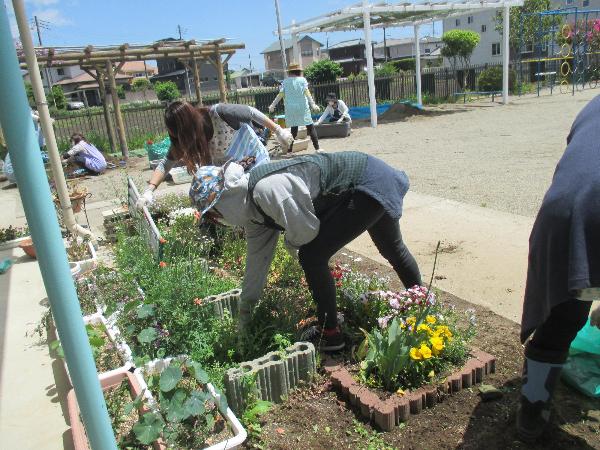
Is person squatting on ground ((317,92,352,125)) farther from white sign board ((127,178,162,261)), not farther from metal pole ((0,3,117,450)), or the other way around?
metal pole ((0,3,117,450))

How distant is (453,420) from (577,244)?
38.2 inches

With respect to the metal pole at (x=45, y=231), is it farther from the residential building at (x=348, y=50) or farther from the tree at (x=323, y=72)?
the residential building at (x=348, y=50)

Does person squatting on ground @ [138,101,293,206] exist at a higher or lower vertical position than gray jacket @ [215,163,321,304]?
higher

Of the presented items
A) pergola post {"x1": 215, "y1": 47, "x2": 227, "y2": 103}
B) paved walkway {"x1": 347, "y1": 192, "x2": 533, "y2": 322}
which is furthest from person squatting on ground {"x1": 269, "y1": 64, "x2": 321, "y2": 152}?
paved walkway {"x1": 347, "y1": 192, "x2": 533, "y2": 322}

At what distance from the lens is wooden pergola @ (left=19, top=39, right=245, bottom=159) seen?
11.0 m

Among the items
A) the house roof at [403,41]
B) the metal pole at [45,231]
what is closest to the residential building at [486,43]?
the house roof at [403,41]

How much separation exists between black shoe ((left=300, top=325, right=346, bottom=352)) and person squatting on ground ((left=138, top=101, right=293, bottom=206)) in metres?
1.18

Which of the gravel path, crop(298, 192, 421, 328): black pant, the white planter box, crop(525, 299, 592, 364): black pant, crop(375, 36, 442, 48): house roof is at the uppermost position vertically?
crop(375, 36, 442, 48): house roof

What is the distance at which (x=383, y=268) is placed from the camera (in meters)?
3.85

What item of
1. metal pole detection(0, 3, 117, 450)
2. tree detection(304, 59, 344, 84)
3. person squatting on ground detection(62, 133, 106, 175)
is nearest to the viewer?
metal pole detection(0, 3, 117, 450)

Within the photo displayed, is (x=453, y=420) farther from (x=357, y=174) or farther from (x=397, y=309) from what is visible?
(x=357, y=174)

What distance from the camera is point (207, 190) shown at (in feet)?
7.16

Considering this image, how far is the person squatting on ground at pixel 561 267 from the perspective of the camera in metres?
1.55

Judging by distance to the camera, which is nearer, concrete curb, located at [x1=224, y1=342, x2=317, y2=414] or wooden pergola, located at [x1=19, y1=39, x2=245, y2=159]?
concrete curb, located at [x1=224, y1=342, x2=317, y2=414]
